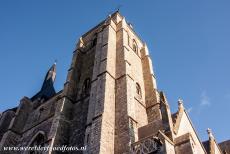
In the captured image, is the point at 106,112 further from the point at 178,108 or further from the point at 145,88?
the point at 145,88

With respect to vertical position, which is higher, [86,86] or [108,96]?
[86,86]

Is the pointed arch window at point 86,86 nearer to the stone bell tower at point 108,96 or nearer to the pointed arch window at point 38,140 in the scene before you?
the stone bell tower at point 108,96

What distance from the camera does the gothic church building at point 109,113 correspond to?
11773mm

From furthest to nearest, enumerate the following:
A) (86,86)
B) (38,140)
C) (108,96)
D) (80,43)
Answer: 1. (80,43)
2. (86,86)
3. (38,140)
4. (108,96)

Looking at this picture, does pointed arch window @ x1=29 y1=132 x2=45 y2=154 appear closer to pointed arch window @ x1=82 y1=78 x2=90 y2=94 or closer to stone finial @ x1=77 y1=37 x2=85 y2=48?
pointed arch window @ x1=82 y1=78 x2=90 y2=94

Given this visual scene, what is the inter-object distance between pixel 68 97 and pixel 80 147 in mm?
4374

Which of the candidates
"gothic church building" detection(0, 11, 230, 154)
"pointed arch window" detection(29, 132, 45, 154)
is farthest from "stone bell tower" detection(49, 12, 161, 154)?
"pointed arch window" detection(29, 132, 45, 154)

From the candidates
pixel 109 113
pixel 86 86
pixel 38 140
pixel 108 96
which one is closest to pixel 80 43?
pixel 86 86

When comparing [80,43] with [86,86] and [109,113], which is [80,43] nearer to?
[86,86]

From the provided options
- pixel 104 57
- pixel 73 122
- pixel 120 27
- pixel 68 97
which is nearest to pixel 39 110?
pixel 68 97

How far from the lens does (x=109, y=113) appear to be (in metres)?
13.6

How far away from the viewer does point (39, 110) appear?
2109cm

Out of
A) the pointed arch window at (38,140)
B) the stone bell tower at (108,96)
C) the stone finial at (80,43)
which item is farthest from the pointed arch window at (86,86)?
the stone finial at (80,43)

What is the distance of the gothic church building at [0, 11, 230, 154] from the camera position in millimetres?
Result: 11773
